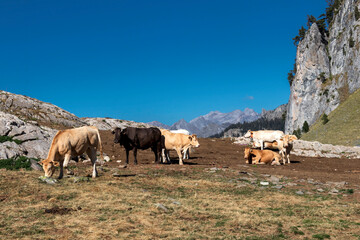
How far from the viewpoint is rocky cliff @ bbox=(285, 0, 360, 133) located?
9719 cm

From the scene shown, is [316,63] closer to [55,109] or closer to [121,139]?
[55,109]

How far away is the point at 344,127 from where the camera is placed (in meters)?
72.5

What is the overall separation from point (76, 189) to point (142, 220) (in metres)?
4.89

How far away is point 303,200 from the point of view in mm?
13617

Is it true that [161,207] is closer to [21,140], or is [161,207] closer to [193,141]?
[193,141]

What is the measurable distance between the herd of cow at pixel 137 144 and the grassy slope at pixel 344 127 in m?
36.2

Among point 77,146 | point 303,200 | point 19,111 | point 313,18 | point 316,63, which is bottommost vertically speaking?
point 303,200

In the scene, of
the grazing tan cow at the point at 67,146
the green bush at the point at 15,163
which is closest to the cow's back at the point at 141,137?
the green bush at the point at 15,163

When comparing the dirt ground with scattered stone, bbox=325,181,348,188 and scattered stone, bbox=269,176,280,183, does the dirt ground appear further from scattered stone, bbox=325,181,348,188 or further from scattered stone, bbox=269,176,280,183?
scattered stone, bbox=269,176,280,183

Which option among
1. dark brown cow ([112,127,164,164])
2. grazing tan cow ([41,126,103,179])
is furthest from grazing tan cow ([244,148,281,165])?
grazing tan cow ([41,126,103,179])

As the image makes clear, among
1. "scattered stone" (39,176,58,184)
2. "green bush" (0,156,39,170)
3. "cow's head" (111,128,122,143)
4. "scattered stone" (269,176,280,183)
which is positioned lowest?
"scattered stone" (269,176,280,183)

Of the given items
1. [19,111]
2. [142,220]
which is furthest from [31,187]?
A: [19,111]

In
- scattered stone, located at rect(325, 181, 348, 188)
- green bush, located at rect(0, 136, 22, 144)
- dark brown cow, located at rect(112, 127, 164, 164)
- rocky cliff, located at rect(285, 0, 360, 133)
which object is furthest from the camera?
rocky cliff, located at rect(285, 0, 360, 133)

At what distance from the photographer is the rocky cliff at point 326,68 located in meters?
97.2
